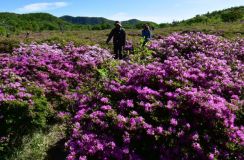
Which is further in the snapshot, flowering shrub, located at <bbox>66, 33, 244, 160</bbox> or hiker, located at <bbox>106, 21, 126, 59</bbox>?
hiker, located at <bbox>106, 21, 126, 59</bbox>

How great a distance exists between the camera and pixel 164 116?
10602 mm

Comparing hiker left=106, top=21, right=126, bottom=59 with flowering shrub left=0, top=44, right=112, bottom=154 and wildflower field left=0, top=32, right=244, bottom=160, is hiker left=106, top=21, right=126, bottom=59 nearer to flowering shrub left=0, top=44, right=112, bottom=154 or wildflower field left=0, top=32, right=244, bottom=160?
flowering shrub left=0, top=44, right=112, bottom=154

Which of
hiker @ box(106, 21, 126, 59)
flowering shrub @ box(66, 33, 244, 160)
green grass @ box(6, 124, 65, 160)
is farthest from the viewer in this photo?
hiker @ box(106, 21, 126, 59)

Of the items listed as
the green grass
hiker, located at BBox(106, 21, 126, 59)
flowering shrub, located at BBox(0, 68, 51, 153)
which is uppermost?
hiker, located at BBox(106, 21, 126, 59)

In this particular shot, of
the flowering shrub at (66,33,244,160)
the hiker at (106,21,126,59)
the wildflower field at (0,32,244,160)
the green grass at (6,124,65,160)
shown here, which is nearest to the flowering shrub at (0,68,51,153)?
the wildflower field at (0,32,244,160)

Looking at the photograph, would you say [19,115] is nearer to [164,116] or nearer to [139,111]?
[139,111]

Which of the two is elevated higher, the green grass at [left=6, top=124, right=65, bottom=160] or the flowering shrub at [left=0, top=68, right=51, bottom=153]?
the flowering shrub at [left=0, top=68, right=51, bottom=153]

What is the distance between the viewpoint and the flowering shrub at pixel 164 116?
966 centimetres

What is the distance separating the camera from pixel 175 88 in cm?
1172

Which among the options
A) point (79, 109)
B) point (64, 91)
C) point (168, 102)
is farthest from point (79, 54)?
point (168, 102)

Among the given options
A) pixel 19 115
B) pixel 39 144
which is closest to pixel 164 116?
pixel 39 144

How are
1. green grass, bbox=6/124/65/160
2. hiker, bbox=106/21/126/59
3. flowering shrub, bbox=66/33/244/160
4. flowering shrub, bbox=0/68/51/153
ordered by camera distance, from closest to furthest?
1. flowering shrub, bbox=66/33/244/160
2. green grass, bbox=6/124/65/160
3. flowering shrub, bbox=0/68/51/153
4. hiker, bbox=106/21/126/59

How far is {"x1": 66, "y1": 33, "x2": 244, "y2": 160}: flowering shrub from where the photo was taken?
9.66 meters

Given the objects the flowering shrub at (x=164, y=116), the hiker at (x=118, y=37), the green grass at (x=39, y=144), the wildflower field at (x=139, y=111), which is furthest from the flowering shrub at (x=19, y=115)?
the hiker at (x=118, y=37)
